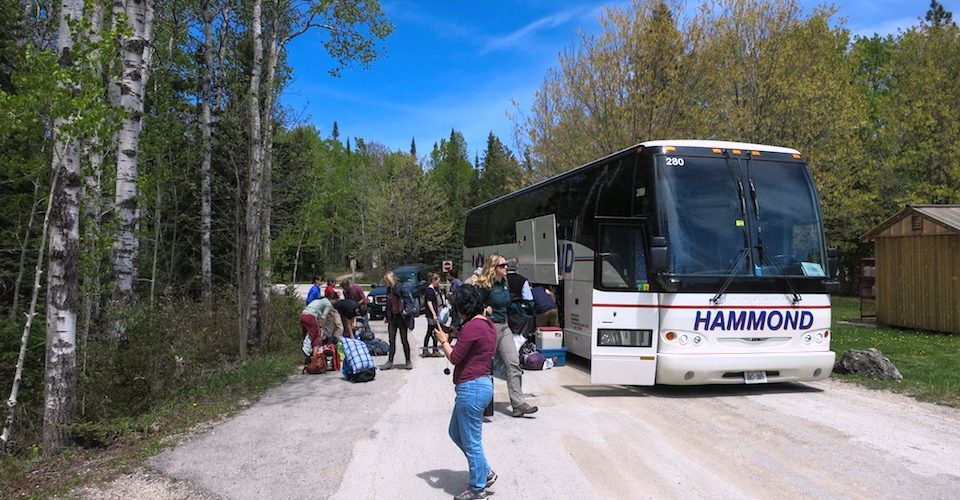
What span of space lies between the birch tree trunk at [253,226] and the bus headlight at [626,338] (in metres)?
8.02

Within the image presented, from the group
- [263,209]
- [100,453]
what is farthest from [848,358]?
[263,209]

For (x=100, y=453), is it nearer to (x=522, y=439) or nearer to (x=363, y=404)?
(x=363, y=404)

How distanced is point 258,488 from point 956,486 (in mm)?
5578

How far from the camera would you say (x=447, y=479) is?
5.25 meters

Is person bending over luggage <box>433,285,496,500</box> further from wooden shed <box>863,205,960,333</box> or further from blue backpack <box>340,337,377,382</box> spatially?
wooden shed <box>863,205,960,333</box>

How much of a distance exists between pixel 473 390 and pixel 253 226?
971cm

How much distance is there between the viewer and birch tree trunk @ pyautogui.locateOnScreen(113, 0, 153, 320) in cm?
805

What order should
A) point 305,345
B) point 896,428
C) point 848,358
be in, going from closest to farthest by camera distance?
point 896,428 < point 848,358 < point 305,345

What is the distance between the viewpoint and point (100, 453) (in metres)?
6.31

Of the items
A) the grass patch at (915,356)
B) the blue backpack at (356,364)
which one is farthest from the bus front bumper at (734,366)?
the blue backpack at (356,364)

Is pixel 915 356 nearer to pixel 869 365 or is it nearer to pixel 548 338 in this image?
pixel 869 365

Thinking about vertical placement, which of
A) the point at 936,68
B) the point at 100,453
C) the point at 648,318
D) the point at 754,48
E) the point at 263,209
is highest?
the point at 936,68

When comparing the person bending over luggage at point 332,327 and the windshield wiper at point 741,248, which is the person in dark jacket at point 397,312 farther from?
the windshield wiper at point 741,248

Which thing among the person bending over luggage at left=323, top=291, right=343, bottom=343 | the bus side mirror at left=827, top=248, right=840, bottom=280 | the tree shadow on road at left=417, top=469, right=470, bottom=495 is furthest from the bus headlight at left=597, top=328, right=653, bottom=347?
the person bending over luggage at left=323, top=291, right=343, bottom=343
